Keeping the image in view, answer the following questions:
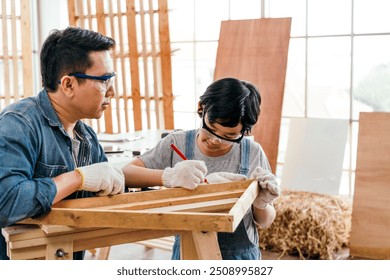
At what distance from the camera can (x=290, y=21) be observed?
4.79 metres

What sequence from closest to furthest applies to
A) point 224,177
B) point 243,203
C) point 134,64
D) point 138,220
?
1. point 138,220
2. point 243,203
3. point 224,177
4. point 134,64

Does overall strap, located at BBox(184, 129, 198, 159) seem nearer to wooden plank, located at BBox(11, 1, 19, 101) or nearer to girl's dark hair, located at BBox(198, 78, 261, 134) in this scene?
girl's dark hair, located at BBox(198, 78, 261, 134)

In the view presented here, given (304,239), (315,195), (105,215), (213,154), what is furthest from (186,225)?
(315,195)

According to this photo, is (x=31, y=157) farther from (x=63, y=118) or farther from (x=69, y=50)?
(x=69, y=50)

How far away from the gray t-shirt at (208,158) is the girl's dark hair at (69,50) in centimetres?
59

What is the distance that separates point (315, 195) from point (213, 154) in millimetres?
2713

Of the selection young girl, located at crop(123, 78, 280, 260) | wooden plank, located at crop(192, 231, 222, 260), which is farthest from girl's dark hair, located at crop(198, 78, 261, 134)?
wooden plank, located at crop(192, 231, 222, 260)

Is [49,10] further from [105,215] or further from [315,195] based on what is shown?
[105,215]

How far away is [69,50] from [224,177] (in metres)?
0.70

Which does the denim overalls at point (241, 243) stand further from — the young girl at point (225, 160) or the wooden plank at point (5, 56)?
the wooden plank at point (5, 56)

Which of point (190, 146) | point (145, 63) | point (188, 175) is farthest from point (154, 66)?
point (188, 175)

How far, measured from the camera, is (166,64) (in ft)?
17.8

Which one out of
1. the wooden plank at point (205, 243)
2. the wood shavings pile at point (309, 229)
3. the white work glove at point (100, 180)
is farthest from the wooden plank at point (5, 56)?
the wooden plank at point (205, 243)

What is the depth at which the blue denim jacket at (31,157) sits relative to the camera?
147 centimetres
